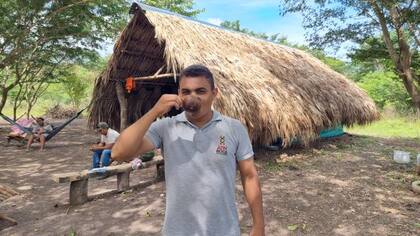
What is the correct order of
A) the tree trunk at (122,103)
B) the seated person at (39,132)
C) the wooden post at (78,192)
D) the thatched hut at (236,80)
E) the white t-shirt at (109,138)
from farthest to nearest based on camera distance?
the seated person at (39,132)
the tree trunk at (122,103)
the thatched hut at (236,80)
the white t-shirt at (109,138)
the wooden post at (78,192)

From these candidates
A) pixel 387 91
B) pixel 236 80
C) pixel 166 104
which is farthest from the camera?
pixel 387 91

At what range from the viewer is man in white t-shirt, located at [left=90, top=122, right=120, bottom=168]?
6.56 m

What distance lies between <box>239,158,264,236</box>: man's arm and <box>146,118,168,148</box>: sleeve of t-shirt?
Result: 0.44m

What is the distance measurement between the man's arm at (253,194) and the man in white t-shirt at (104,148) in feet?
17.3

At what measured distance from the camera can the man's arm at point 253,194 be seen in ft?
5.51

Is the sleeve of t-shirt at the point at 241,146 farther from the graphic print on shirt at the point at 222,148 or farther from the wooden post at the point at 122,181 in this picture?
the wooden post at the point at 122,181

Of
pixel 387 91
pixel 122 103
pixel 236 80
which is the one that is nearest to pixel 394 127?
pixel 387 91

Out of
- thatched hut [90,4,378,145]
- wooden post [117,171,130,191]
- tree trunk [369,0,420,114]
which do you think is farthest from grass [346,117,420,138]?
wooden post [117,171,130,191]

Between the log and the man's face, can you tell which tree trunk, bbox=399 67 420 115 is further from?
the log

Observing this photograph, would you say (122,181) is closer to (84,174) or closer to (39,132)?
(84,174)

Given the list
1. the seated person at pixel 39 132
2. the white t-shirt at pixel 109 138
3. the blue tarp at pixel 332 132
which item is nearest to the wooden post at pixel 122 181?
the white t-shirt at pixel 109 138

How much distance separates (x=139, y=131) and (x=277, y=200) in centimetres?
406

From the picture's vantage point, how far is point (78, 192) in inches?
200

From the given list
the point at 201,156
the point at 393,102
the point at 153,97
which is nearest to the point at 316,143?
the point at 153,97
